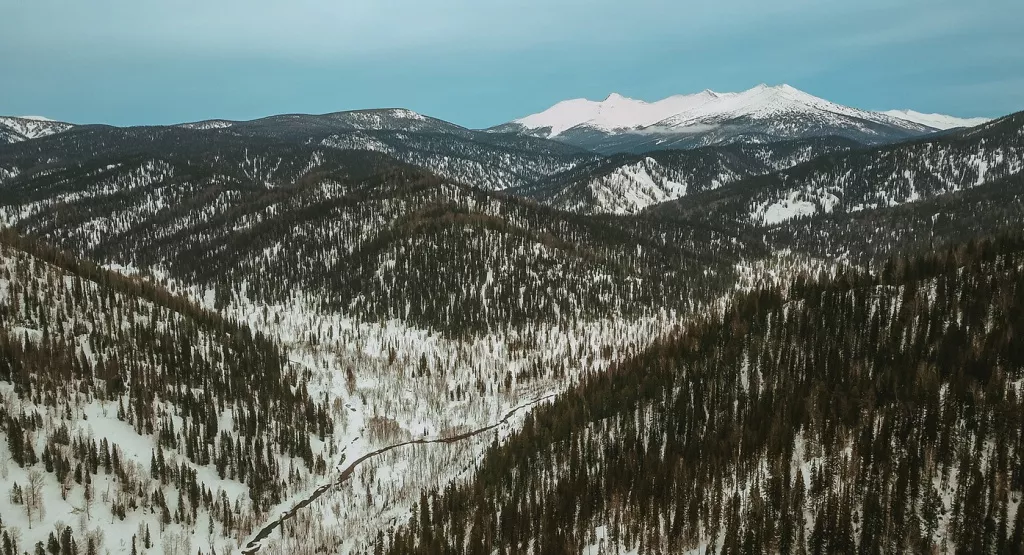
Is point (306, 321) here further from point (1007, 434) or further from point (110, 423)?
point (1007, 434)

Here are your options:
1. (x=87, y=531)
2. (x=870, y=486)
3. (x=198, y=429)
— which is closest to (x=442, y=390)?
(x=198, y=429)

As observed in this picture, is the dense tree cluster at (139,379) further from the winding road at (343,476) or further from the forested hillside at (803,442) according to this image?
the forested hillside at (803,442)

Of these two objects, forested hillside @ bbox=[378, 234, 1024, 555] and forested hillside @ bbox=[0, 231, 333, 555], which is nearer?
forested hillside @ bbox=[378, 234, 1024, 555]

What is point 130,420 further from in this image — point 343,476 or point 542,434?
point 542,434

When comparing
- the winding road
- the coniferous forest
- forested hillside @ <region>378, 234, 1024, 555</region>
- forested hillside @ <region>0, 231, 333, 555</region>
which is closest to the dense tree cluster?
forested hillside @ <region>0, 231, 333, 555</region>

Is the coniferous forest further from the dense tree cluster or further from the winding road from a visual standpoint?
the winding road
